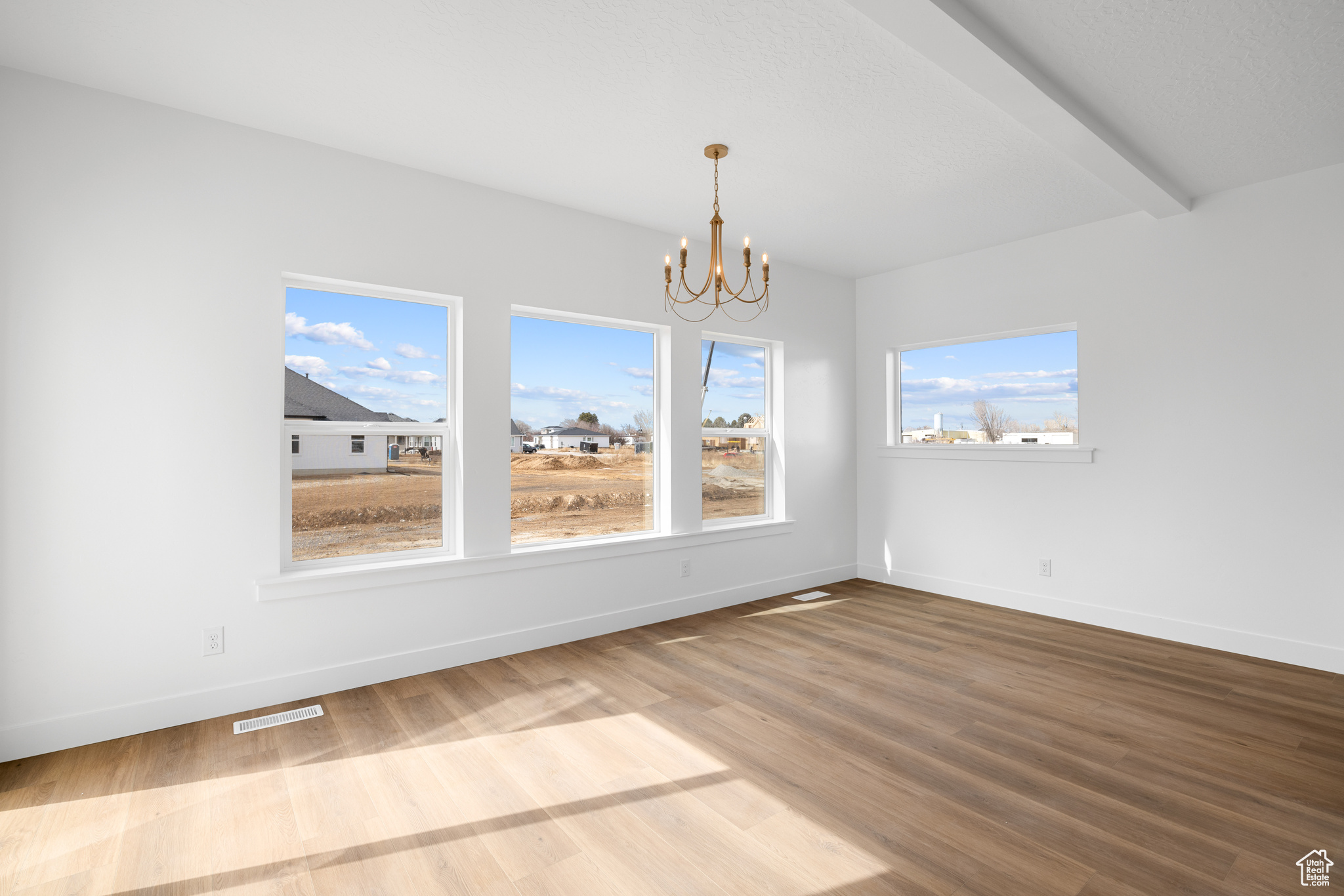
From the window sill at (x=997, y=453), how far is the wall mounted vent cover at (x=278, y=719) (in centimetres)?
446

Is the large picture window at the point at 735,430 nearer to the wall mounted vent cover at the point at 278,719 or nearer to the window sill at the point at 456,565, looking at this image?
the window sill at the point at 456,565

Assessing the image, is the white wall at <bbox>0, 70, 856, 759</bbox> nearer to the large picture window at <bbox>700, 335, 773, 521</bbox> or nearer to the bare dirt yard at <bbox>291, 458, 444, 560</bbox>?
the bare dirt yard at <bbox>291, 458, 444, 560</bbox>

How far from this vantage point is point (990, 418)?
4848 millimetres

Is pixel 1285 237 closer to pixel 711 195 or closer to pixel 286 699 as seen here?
pixel 711 195

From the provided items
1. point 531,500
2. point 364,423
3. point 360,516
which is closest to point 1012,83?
point 531,500

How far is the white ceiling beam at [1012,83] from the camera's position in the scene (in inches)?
79.0

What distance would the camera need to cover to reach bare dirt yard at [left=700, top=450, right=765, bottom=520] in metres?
4.76

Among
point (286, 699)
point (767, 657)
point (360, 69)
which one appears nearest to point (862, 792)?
point (767, 657)

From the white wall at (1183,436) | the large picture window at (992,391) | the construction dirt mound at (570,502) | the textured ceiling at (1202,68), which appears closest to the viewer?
the textured ceiling at (1202,68)

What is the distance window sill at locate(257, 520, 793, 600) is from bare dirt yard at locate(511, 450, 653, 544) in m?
0.11

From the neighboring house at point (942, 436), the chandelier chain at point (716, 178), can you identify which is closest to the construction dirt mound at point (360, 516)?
the chandelier chain at point (716, 178)

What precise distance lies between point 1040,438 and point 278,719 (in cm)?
492

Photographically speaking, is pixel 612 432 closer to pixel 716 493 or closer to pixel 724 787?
pixel 716 493
